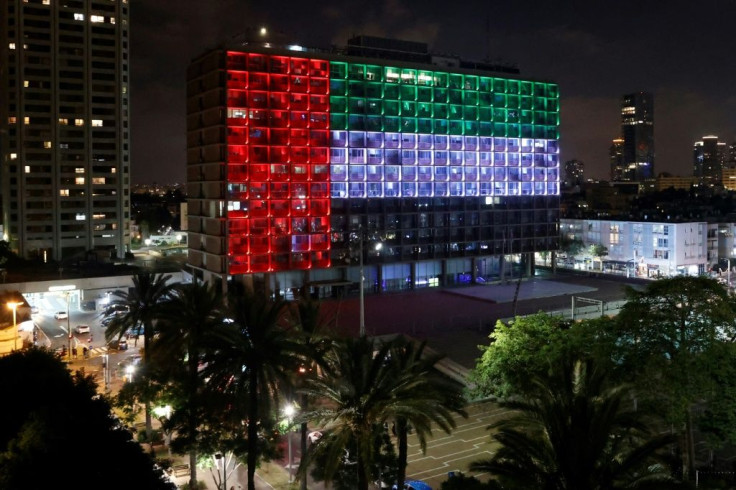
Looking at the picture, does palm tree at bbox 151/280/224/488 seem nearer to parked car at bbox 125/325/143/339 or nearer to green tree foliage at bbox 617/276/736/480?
parked car at bbox 125/325/143/339

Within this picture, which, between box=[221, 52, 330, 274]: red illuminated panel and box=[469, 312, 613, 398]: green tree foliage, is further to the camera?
box=[221, 52, 330, 274]: red illuminated panel

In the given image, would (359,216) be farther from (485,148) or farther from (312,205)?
(485,148)

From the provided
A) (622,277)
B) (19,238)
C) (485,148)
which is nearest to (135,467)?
(485,148)

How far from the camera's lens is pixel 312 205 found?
7838 centimetres

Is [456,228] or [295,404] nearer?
[295,404]

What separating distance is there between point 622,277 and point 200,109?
65.0 m

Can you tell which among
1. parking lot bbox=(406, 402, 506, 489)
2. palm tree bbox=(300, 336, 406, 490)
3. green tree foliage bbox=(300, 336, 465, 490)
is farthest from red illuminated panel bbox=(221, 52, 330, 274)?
palm tree bbox=(300, 336, 406, 490)

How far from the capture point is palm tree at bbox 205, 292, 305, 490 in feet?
82.8

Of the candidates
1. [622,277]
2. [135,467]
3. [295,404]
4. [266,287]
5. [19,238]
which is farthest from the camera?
[19,238]

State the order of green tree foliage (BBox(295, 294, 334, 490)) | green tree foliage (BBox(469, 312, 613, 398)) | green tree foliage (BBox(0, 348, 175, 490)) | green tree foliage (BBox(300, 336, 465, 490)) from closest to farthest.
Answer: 1. green tree foliage (BBox(0, 348, 175, 490))
2. green tree foliage (BBox(300, 336, 465, 490))
3. green tree foliage (BBox(295, 294, 334, 490))
4. green tree foliage (BBox(469, 312, 613, 398))

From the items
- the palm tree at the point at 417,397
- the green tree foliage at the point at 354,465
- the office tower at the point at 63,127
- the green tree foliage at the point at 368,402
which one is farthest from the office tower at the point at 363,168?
the green tree foliage at the point at 368,402

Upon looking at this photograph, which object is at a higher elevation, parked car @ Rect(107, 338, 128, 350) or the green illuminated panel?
the green illuminated panel

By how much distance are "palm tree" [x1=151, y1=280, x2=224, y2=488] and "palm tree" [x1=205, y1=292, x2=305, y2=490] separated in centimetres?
321

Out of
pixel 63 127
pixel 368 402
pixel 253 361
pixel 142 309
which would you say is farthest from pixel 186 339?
pixel 63 127
